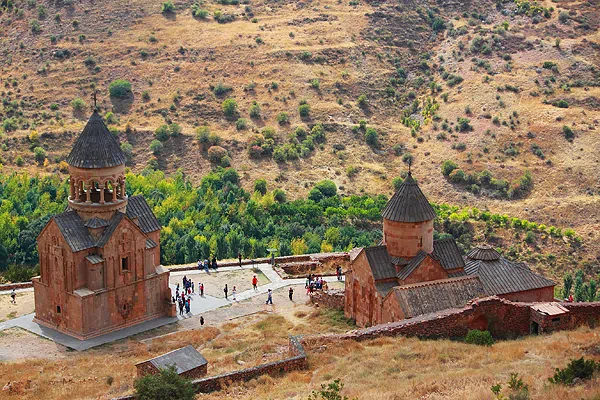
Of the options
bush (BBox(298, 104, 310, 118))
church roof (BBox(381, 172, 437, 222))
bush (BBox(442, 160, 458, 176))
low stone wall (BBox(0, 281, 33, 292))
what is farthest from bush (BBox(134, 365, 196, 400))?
bush (BBox(298, 104, 310, 118))

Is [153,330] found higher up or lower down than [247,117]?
lower down

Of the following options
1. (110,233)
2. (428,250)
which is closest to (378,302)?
(428,250)

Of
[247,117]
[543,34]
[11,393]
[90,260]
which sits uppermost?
[543,34]

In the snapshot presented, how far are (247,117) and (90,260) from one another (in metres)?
37.1

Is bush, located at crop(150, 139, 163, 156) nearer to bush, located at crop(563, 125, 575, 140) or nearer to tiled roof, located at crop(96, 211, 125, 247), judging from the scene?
bush, located at crop(563, 125, 575, 140)

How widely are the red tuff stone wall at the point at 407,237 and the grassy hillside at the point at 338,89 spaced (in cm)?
2543

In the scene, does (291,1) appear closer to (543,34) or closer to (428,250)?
(543,34)

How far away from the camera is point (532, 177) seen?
194 feet

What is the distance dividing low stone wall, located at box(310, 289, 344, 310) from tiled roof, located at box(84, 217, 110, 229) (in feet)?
29.1

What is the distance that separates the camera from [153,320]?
109 ft

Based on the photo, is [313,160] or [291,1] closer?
[313,160]

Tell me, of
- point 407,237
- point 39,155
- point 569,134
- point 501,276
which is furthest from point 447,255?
point 39,155

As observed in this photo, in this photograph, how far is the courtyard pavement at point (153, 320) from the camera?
31.1 metres

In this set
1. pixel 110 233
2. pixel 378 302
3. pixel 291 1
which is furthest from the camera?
pixel 291 1
